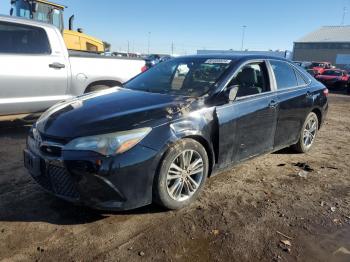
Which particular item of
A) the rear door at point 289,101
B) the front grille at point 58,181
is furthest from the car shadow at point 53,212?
the rear door at point 289,101

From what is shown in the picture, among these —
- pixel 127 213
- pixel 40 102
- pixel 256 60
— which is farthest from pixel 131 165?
pixel 40 102

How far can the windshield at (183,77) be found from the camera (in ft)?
14.9

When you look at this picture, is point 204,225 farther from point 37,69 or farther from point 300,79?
point 37,69

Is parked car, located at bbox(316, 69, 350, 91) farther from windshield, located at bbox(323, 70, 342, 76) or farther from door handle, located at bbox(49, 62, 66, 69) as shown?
door handle, located at bbox(49, 62, 66, 69)

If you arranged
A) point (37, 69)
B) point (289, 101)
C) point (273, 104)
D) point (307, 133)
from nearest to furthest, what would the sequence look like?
point (273, 104), point (289, 101), point (307, 133), point (37, 69)

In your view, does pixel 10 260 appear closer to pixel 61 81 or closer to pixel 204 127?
pixel 204 127

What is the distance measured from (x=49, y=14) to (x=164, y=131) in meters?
10.6

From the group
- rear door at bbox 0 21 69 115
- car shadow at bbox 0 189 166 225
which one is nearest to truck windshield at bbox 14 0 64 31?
rear door at bbox 0 21 69 115

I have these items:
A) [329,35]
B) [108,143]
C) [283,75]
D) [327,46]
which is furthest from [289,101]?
[329,35]

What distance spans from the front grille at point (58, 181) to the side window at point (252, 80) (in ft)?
7.20

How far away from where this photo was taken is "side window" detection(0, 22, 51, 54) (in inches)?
249

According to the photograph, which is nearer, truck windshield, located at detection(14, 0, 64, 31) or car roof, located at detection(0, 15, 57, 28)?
car roof, located at detection(0, 15, 57, 28)

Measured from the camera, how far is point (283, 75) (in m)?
5.62

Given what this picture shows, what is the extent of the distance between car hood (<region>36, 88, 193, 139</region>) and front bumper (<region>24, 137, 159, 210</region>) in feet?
0.79
